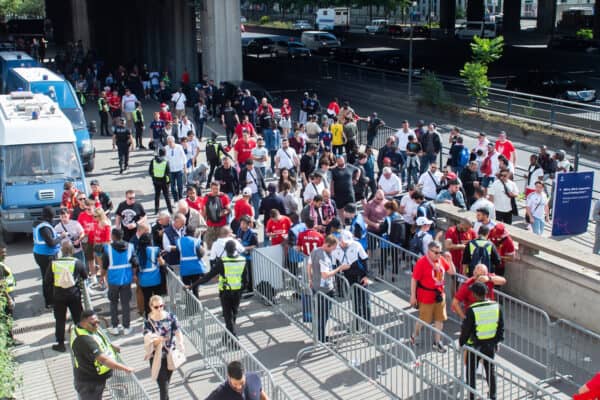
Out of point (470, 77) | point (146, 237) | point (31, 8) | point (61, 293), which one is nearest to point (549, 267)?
point (146, 237)

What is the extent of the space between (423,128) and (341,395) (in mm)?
11921

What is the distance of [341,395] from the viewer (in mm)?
9742

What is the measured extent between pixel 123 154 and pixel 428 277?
45.3 ft

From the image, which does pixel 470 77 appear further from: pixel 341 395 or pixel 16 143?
pixel 341 395

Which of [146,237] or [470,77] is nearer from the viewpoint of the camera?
[146,237]

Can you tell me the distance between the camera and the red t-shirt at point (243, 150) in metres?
19.1

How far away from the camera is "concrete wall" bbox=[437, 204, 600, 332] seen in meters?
11.2

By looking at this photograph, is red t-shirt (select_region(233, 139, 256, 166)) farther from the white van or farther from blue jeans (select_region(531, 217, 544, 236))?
the white van

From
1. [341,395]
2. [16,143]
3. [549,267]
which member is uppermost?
[16,143]

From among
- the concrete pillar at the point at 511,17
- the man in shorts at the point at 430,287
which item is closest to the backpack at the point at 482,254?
the man in shorts at the point at 430,287

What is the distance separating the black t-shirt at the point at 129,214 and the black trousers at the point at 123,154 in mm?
8507

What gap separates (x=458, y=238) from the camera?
12156mm

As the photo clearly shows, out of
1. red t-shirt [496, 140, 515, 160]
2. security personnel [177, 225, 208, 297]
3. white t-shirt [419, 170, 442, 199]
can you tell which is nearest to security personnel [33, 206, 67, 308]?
security personnel [177, 225, 208, 297]

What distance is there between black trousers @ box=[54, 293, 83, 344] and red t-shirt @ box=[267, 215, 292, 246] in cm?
338
